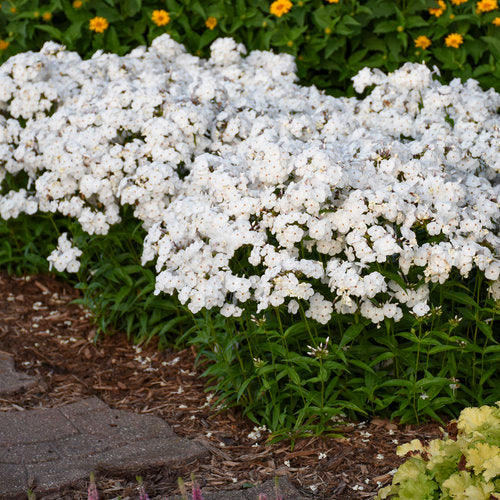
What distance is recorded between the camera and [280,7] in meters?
5.57

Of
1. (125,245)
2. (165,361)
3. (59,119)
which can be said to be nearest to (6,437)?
(165,361)

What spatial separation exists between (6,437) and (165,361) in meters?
0.99

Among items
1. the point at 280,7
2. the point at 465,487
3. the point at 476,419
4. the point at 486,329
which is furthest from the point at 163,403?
the point at 280,7

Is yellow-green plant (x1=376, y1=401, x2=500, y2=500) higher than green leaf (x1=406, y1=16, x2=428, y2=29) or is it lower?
lower

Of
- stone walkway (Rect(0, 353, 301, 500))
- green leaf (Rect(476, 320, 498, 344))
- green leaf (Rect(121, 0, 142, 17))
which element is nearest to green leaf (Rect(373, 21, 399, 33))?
green leaf (Rect(121, 0, 142, 17))

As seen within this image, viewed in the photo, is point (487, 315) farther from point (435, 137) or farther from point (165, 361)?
point (165, 361)

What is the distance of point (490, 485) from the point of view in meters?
2.25


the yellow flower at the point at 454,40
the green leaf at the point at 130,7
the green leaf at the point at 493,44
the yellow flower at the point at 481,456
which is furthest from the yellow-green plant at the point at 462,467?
the green leaf at the point at 130,7

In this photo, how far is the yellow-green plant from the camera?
2.27 m

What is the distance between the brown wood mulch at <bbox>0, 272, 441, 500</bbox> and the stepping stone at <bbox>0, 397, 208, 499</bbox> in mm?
62

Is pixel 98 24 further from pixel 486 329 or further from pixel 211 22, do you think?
pixel 486 329

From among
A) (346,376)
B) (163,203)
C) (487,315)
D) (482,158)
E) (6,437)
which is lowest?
(6,437)

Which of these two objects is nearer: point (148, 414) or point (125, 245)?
point (148, 414)

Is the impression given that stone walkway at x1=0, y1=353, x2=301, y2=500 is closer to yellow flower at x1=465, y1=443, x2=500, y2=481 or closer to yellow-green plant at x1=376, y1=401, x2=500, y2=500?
yellow-green plant at x1=376, y1=401, x2=500, y2=500
